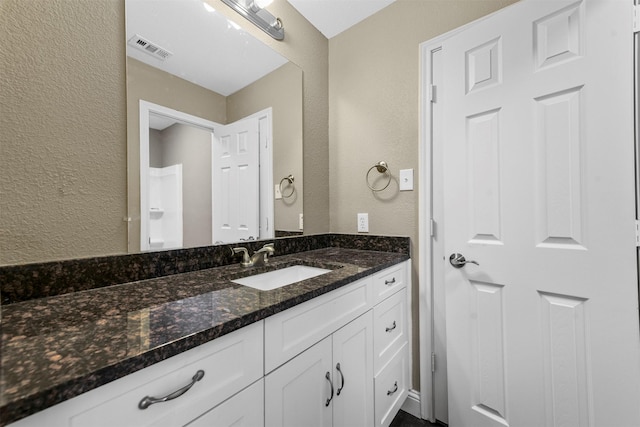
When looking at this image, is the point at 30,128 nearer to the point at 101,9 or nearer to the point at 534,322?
the point at 101,9

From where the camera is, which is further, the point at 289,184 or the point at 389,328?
the point at 289,184

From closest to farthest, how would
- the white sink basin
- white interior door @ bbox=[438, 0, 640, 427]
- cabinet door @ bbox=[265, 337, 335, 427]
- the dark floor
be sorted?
1. cabinet door @ bbox=[265, 337, 335, 427]
2. white interior door @ bbox=[438, 0, 640, 427]
3. the white sink basin
4. the dark floor

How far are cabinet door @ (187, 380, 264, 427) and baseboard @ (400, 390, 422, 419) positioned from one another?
1.18 m

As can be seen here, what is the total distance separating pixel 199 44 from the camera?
126 centimetres

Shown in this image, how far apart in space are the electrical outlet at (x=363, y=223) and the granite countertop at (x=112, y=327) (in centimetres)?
74

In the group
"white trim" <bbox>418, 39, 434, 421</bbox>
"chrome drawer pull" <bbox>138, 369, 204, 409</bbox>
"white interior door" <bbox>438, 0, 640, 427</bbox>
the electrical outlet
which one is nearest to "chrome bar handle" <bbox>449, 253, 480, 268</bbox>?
"white interior door" <bbox>438, 0, 640, 427</bbox>

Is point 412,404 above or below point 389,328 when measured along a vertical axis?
below

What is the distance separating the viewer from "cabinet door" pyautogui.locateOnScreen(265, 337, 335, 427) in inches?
30.1

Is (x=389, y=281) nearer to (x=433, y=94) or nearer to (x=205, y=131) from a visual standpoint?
(x=433, y=94)

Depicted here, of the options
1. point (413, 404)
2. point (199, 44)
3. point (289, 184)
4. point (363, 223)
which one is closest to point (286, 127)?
point (289, 184)

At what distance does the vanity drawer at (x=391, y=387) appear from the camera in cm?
127

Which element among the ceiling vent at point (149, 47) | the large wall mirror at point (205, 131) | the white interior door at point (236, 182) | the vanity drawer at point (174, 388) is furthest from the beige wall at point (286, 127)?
the vanity drawer at point (174, 388)

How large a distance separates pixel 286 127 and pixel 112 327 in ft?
4.48

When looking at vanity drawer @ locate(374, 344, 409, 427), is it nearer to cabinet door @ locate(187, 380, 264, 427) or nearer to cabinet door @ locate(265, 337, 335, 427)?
cabinet door @ locate(265, 337, 335, 427)
